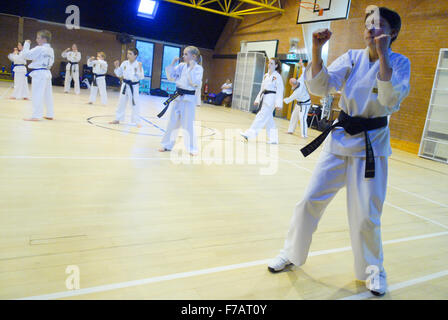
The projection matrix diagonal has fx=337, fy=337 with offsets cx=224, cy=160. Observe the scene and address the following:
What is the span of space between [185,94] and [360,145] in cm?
347

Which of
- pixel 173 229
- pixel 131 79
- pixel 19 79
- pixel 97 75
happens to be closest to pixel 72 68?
pixel 97 75

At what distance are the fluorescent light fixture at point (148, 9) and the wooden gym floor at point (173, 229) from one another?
12.3 m

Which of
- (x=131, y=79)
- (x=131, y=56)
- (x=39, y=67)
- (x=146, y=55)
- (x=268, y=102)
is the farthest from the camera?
(x=146, y=55)

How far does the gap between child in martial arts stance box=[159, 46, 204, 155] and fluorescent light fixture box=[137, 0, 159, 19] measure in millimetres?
12156

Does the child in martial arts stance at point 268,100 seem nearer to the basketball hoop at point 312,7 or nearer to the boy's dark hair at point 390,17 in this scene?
A: the basketball hoop at point 312,7

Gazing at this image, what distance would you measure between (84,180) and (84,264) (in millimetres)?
1618

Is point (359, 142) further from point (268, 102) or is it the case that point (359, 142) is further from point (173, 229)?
point (268, 102)

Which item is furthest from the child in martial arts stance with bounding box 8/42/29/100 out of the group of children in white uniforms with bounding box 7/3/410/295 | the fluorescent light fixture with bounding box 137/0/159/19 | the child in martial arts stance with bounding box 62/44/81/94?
the group of children in white uniforms with bounding box 7/3/410/295

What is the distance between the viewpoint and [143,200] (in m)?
Result: 3.04

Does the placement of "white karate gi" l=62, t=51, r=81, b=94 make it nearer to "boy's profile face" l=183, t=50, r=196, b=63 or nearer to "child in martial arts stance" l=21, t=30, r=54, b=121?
"child in martial arts stance" l=21, t=30, r=54, b=121

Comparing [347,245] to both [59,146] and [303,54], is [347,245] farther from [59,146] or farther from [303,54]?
[303,54]

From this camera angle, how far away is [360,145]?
6.08ft

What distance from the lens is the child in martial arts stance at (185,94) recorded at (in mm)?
4832

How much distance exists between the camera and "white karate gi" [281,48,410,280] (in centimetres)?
178
